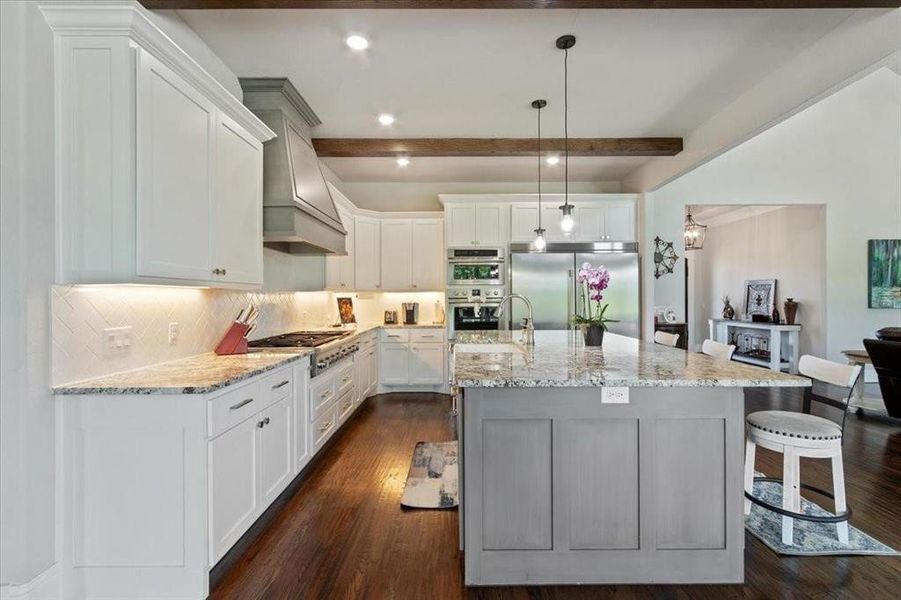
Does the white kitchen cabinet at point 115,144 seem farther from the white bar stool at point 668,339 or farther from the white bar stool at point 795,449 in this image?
the white bar stool at point 668,339

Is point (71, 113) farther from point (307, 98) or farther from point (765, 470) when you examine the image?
point (765, 470)

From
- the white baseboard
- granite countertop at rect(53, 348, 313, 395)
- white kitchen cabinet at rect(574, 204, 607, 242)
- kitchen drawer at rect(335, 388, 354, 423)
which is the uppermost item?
white kitchen cabinet at rect(574, 204, 607, 242)

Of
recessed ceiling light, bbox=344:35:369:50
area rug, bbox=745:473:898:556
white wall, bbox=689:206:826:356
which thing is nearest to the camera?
area rug, bbox=745:473:898:556

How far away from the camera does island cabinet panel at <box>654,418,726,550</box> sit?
1.80m

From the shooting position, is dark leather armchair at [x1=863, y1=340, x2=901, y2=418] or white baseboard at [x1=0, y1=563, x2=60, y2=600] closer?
white baseboard at [x1=0, y1=563, x2=60, y2=600]

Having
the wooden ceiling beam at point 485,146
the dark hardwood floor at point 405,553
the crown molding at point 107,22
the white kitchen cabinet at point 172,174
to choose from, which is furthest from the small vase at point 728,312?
the crown molding at point 107,22

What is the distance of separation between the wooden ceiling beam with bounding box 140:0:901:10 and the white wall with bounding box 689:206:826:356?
17.4 ft

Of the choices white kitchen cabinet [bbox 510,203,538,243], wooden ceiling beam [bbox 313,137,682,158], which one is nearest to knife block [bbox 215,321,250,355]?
wooden ceiling beam [bbox 313,137,682,158]

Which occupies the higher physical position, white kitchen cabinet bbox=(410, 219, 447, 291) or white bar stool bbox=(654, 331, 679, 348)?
white kitchen cabinet bbox=(410, 219, 447, 291)

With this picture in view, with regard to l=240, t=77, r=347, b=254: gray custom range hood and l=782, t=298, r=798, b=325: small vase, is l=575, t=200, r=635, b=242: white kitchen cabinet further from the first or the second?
l=782, t=298, r=798, b=325: small vase

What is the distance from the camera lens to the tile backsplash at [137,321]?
1.78 m

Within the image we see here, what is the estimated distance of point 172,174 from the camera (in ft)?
6.40

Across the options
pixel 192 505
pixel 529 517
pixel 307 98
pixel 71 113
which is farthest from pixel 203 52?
pixel 529 517

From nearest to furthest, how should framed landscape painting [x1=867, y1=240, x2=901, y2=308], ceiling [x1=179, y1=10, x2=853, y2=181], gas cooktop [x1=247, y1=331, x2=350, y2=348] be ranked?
ceiling [x1=179, y1=10, x2=853, y2=181]
gas cooktop [x1=247, y1=331, x2=350, y2=348]
framed landscape painting [x1=867, y1=240, x2=901, y2=308]
